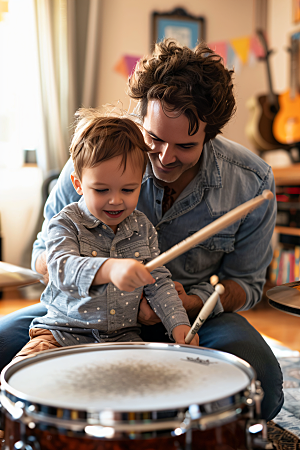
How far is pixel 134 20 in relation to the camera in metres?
3.44

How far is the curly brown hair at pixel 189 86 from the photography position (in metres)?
1.17

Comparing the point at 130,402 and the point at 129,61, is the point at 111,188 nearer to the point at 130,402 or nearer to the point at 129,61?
the point at 130,402

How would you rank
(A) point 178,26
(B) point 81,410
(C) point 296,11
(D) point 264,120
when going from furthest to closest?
1. (A) point 178,26
2. (C) point 296,11
3. (D) point 264,120
4. (B) point 81,410

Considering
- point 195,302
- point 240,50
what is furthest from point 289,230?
point 195,302

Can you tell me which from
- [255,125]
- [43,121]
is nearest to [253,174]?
[255,125]

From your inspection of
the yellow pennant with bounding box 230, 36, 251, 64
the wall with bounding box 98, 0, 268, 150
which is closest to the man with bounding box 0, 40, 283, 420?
the wall with bounding box 98, 0, 268, 150

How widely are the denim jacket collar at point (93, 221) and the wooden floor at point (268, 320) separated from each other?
1524mm

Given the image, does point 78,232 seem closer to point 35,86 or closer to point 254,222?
point 254,222

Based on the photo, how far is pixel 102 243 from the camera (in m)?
1.07

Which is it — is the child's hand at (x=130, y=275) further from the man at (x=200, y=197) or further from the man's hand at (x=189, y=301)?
the man's hand at (x=189, y=301)

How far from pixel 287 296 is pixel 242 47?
312 cm

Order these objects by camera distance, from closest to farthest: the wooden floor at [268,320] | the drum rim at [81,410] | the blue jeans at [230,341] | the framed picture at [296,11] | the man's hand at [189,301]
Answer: the drum rim at [81,410] < the blue jeans at [230,341] < the man's hand at [189,301] < the wooden floor at [268,320] < the framed picture at [296,11]

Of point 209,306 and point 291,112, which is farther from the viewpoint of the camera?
point 291,112

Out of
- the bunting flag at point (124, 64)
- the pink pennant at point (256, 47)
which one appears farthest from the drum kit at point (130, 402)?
the pink pennant at point (256, 47)
